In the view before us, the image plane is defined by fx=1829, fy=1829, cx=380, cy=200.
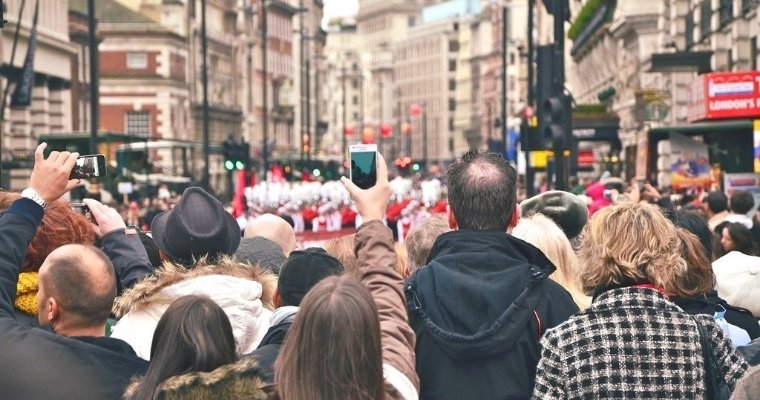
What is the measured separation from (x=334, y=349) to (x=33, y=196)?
179cm

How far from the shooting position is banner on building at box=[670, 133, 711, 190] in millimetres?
29250

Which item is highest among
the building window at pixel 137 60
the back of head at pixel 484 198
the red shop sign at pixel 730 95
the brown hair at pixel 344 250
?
the building window at pixel 137 60

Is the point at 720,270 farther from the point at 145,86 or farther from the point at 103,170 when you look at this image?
the point at 145,86

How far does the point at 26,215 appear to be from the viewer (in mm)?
6316

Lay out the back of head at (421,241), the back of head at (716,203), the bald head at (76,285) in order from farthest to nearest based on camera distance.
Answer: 1. the back of head at (716,203)
2. the back of head at (421,241)
3. the bald head at (76,285)

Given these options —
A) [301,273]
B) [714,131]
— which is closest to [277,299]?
[301,273]

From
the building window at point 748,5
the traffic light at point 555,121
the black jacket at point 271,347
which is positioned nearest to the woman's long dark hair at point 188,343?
the black jacket at point 271,347

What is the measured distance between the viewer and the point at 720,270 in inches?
374

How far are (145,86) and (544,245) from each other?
84401 mm

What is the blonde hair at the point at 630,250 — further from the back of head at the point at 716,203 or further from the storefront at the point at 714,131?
the storefront at the point at 714,131

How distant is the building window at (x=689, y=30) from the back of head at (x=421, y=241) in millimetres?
34219

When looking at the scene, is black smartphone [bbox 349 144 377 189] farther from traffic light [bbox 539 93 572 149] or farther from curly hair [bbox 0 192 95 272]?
traffic light [bbox 539 93 572 149]

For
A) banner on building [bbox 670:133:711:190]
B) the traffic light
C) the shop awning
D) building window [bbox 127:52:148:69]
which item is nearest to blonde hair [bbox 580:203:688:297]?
the traffic light

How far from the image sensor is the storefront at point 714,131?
90.4 feet
